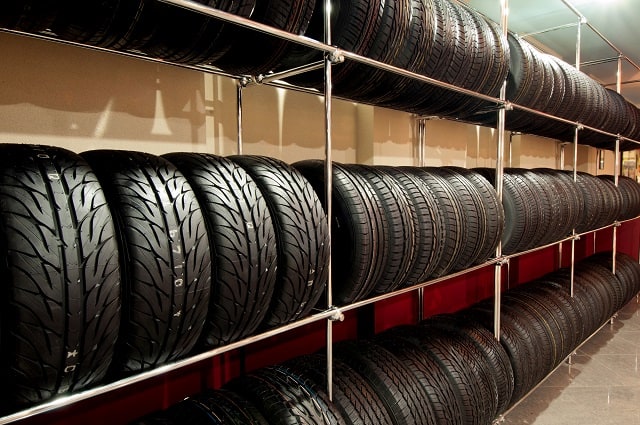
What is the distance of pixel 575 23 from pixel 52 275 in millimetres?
5000

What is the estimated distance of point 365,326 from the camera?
271cm

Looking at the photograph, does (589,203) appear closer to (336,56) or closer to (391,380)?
(391,380)

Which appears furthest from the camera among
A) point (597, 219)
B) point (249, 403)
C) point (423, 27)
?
point (597, 219)

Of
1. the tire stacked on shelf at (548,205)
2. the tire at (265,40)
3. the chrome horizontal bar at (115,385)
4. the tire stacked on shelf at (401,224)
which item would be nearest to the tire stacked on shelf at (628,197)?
the tire stacked on shelf at (548,205)

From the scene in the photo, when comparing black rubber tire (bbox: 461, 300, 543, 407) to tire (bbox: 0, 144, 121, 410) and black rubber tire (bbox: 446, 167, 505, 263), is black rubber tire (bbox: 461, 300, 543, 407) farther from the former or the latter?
tire (bbox: 0, 144, 121, 410)

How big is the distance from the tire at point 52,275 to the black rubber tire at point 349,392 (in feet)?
3.25

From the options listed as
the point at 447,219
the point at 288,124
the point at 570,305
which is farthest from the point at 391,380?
the point at 570,305

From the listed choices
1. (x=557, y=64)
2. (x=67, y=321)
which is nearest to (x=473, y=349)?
(x=67, y=321)

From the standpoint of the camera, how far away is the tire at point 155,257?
39.6 inches

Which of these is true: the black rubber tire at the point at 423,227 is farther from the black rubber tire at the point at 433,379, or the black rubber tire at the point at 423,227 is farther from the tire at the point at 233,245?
the tire at the point at 233,245

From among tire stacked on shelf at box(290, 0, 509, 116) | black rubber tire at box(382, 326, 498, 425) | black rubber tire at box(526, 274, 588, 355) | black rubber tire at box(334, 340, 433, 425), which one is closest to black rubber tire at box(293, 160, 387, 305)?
black rubber tire at box(334, 340, 433, 425)

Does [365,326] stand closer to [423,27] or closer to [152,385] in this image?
[152,385]

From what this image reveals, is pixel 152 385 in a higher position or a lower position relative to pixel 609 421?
higher

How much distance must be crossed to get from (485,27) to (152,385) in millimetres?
2562
